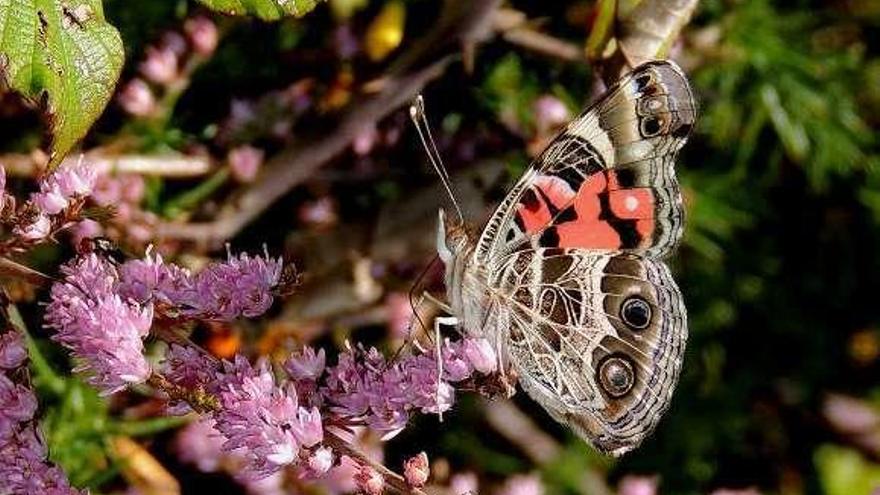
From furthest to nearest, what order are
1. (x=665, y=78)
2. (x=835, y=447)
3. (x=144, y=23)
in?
(x=835, y=447) < (x=144, y=23) < (x=665, y=78)

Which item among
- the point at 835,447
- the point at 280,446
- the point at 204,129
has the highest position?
the point at 280,446

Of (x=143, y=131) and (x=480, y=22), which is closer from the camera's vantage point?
(x=480, y=22)

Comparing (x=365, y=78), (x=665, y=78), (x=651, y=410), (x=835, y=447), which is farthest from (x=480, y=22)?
(x=835, y=447)

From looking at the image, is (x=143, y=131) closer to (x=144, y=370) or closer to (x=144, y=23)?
(x=144, y=23)

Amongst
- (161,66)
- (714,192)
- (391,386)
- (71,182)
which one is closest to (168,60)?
(161,66)

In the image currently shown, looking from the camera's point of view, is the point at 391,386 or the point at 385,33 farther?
the point at 385,33

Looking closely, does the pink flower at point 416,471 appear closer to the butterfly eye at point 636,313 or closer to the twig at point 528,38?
the butterfly eye at point 636,313

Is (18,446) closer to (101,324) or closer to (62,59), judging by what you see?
(101,324)

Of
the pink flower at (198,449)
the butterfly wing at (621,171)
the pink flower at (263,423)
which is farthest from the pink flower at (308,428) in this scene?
the pink flower at (198,449)
